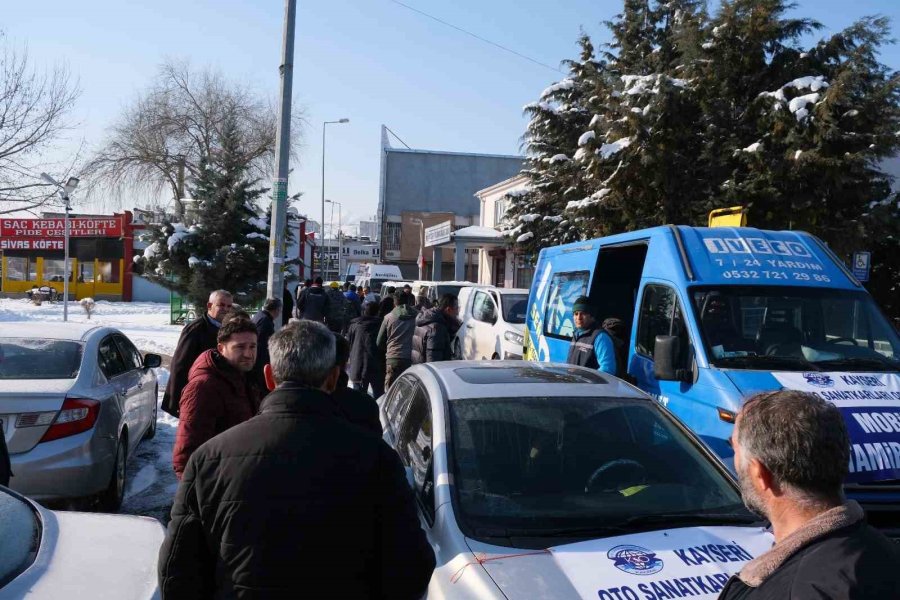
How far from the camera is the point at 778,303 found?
5.82 metres

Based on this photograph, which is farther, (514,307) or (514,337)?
(514,307)

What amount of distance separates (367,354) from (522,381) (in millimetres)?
5897

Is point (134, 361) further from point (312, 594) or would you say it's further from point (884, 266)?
point (884, 266)

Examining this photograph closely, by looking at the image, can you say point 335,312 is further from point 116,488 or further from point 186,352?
point 186,352

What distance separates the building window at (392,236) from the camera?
66.1 meters

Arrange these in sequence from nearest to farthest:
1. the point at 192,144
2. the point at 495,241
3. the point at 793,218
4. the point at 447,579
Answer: the point at 447,579 → the point at 793,218 → the point at 495,241 → the point at 192,144

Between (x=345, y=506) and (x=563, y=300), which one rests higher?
(x=563, y=300)

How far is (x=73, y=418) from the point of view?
555 centimetres

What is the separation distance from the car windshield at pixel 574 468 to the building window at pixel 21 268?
53.1 metres

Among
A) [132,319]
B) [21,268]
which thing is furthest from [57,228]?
[132,319]

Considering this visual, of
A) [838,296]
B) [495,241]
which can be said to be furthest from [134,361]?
[495,241]

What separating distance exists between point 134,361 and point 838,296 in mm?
6657

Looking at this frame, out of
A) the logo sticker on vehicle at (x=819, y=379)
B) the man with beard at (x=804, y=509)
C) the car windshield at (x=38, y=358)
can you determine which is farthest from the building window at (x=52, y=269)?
the man with beard at (x=804, y=509)

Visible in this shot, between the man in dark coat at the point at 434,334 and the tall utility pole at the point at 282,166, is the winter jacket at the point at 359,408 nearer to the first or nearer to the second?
→ the man in dark coat at the point at 434,334
